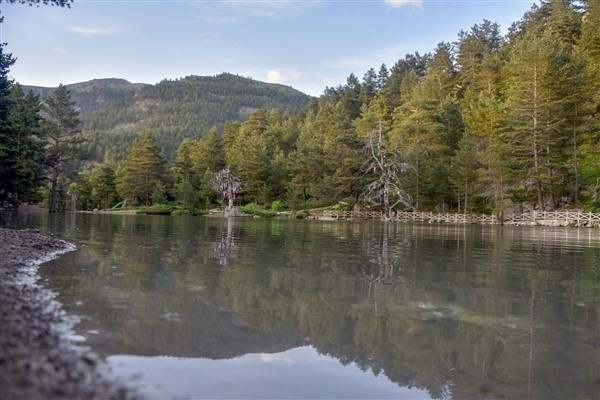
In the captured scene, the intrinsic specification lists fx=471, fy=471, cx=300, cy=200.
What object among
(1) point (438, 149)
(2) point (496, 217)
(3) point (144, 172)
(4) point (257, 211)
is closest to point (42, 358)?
(2) point (496, 217)

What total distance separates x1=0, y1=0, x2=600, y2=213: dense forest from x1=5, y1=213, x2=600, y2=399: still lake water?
2683 centimetres

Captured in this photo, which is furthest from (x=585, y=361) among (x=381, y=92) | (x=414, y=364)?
(x=381, y=92)

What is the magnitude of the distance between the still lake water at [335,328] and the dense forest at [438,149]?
26.8 m

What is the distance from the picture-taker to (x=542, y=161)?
43.3 meters

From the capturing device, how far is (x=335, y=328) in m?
5.66

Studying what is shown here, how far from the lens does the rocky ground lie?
2.89 meters

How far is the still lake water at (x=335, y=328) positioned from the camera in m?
4.09

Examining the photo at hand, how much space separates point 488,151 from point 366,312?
44.8 meters

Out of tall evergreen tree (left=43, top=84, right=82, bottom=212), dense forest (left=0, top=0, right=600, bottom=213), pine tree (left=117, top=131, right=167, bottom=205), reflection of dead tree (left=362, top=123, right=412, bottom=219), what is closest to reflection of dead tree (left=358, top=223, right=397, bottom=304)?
dense forest (left=0, top=0, right=600, bottom=213)

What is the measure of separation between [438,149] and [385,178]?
11248 millimetres

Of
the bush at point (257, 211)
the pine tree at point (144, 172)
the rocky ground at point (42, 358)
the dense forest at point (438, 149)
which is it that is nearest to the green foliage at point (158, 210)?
the dense forest at point (438, 149)

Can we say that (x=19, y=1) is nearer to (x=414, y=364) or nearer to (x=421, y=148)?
(x=414, y=364)

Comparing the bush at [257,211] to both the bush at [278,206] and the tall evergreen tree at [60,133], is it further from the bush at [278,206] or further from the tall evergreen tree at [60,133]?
the tall evergreen tree at [60,133]

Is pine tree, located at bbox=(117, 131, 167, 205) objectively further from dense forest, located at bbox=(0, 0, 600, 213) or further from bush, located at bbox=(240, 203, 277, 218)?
bush, located at bbox=(240, 203, 277, 218)
